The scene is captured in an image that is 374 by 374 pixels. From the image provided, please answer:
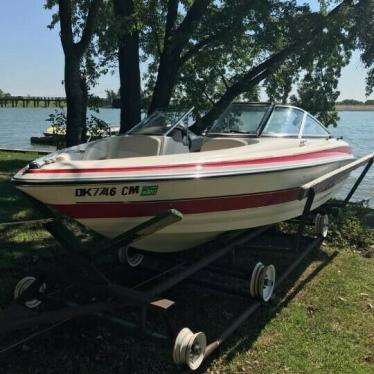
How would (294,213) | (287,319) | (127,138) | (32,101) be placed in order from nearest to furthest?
(287,319) < (127,138) < (294,213) < (32,101)

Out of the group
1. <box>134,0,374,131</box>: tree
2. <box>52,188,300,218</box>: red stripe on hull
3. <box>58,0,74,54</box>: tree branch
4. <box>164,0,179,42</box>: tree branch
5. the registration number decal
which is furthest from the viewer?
<box>164,0,179,42</box>: tree branch

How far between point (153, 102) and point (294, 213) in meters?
6.88

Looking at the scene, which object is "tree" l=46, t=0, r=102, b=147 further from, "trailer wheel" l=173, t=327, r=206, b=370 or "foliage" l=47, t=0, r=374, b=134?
"trailer wheel" l=173, t=327, r=206, b=370

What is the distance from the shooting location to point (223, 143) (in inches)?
213

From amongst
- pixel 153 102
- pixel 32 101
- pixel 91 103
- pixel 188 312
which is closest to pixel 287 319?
pixel 188 312

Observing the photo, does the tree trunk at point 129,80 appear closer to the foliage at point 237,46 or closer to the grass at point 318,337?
the foliage at point 237,46

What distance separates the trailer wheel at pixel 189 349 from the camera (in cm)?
340

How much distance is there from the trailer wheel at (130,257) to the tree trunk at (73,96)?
5.36m

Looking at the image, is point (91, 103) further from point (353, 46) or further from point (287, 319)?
point (287, 319)

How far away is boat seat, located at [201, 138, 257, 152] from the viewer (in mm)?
5359

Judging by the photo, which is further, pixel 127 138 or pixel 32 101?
pixel 32 101

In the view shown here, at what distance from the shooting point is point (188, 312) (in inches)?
177

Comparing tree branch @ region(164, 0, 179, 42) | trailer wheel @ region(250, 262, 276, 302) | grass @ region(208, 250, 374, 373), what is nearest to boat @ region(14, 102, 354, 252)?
trailer wheel @ region(250, 262, 276, 302)

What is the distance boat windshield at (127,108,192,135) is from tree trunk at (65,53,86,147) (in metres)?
4.63
